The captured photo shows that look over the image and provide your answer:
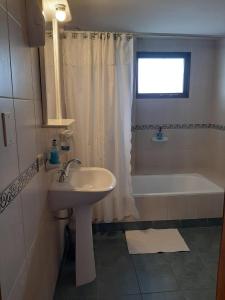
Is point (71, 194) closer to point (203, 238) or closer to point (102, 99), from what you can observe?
point (102, 99)

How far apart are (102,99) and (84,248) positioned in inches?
53.3

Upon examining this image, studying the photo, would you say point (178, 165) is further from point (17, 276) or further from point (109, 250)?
point (17, 276)

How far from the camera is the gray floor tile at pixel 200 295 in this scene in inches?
68.9

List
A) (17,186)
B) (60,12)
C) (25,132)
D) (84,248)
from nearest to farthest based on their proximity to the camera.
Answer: (17,186) < (25,132) < (60,12) < (84,248)

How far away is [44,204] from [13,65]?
0.87 meters

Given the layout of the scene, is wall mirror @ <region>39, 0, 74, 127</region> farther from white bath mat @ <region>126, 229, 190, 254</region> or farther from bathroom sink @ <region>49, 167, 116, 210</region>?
white bath mat @ <region>126, 229, 190, 254</region>

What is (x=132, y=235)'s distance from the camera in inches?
101

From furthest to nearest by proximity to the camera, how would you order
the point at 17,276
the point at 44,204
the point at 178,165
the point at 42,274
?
the point at 178,165, the point at 44,204, the point at 42,274, the point at 17,276

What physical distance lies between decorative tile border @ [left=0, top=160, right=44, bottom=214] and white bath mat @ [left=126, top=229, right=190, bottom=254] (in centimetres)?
144

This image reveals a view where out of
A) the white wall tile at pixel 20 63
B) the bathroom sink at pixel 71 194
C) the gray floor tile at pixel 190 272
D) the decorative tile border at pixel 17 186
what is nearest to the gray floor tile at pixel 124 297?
the gray floor tile at pixel 190 272

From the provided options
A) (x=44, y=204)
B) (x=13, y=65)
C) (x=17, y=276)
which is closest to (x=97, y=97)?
(x=44, y=204)

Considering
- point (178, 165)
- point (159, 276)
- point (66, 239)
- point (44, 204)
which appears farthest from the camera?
point (178, 165)

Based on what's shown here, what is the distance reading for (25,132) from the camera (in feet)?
3.77

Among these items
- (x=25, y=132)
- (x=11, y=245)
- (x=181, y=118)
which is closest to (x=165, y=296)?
(x=11, y=245)
